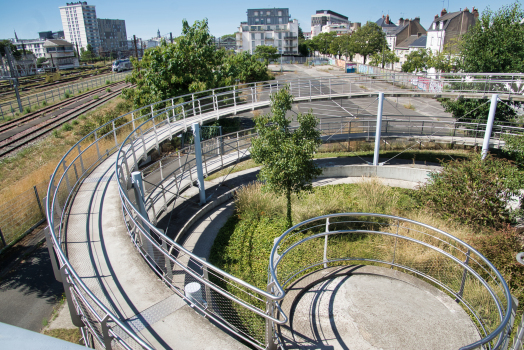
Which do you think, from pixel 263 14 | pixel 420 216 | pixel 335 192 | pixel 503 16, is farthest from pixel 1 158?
pixel 263 14

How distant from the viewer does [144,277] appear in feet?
17.9

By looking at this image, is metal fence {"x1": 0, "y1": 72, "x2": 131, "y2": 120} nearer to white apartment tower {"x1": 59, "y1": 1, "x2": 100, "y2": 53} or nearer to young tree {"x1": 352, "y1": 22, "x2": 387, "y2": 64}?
young tree {"x1": 352, "y1": 22, "x2": 387, "y2": 64}

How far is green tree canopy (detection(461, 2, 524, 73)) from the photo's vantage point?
1781 cm

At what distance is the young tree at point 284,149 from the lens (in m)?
10.4

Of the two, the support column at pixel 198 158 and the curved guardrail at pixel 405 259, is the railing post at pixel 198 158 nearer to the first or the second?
the support column at pixel 198 158

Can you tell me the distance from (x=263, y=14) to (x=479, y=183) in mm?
119257

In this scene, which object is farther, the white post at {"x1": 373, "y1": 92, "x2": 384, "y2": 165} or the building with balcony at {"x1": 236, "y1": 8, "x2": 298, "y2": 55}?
the building with balcony at {"x1": 236, "y1": 8, "x2": 298, "y2": 55}

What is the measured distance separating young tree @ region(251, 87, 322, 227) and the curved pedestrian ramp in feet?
13.2

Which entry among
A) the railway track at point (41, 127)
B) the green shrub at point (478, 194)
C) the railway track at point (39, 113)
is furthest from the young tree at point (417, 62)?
the railway track at point (39, 113)

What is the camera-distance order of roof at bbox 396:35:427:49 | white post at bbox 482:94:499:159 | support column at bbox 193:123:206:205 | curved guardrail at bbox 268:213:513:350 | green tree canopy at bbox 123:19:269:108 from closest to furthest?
1. curved guardrail at bbox 268:213:513:350
2. support column at bbox 193:123:206:205
3. white post at bbox 482:94:499:159
4. green tree canopy at bbox 123:19:269:108
5. roof at bbox 396:35:427:49

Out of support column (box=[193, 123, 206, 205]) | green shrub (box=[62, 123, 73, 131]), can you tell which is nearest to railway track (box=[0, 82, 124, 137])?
green shrub (box=[62, 123, 73, 131])

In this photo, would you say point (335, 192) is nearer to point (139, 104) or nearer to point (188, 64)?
point (188, 64)

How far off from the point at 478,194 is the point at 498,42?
12171 mm

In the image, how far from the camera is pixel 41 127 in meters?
23.7
